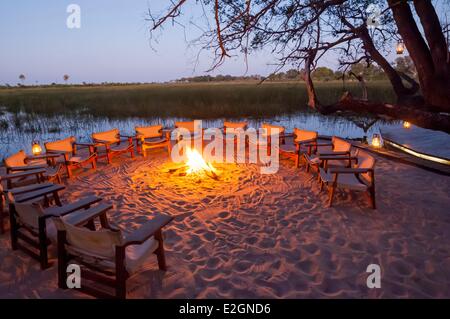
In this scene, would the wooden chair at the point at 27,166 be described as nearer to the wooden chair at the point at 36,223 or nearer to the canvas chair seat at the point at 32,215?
the wooden chair at the point at 36,223

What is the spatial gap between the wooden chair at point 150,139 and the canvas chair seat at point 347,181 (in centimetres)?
430

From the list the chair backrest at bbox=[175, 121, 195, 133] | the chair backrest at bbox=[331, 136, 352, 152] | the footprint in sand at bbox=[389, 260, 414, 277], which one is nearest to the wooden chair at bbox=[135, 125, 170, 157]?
the chair backrest at bbox=[175, 121, 195, 133]

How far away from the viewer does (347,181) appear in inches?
170

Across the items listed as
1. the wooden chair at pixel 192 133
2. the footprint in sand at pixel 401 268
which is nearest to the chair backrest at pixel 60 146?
the wooden chair at pixel 192 133

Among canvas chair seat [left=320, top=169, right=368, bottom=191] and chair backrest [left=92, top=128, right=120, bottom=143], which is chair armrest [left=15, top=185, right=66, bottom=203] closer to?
chair backrest [left=92, top=128, right=120, bottom=143]

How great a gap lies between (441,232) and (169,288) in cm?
335

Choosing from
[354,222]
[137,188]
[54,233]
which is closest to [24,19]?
[137,188]

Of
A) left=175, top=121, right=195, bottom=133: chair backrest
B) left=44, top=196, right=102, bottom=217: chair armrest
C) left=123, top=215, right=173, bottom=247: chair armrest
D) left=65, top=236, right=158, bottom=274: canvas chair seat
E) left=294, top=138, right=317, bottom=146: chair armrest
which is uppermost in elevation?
left=175, top=121, right=195, bottom=133: chair backrest

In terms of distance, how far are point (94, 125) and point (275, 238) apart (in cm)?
1305

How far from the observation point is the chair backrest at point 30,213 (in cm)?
271

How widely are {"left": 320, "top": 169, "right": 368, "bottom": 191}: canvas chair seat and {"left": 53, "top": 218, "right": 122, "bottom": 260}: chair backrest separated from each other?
10.8ft

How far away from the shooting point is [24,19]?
456cm

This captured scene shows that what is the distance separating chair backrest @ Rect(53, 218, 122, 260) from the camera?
2.21 metres

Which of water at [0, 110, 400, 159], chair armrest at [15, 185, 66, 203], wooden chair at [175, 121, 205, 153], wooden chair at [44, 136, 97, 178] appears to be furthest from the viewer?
water at [0, 110, 400, 159]
